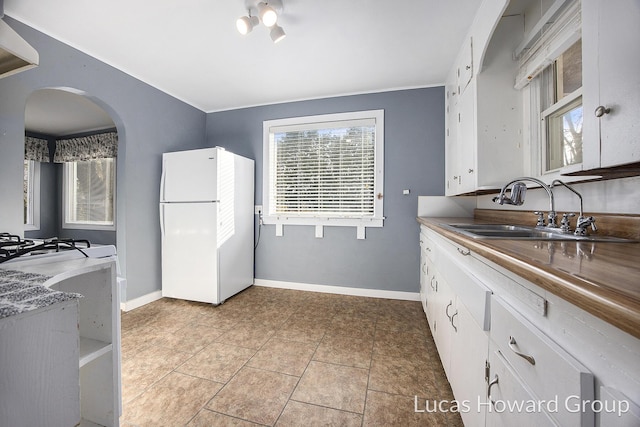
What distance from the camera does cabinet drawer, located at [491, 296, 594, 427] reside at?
453mm

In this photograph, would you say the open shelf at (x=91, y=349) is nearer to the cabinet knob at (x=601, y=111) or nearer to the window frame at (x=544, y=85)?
the cabinet knob at (x=601, y=111)

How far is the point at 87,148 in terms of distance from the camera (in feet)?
13.7

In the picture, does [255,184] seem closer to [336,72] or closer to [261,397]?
[336,72]

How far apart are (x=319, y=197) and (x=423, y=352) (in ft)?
6.61

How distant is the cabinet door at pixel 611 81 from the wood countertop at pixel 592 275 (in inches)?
12.4

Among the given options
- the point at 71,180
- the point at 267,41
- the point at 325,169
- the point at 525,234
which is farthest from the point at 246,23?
the point at 71,180

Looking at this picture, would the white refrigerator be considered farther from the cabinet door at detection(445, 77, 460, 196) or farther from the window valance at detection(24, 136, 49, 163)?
the window valance at detection(24, 136, 49, 163)

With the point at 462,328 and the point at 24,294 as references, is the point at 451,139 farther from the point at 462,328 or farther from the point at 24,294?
the point at 24,294

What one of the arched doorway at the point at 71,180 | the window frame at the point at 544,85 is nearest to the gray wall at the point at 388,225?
the window frame at the point at 544,85

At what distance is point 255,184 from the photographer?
134 inches

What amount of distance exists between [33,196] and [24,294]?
227 inches

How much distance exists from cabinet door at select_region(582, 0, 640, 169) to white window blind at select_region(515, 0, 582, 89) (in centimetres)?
59

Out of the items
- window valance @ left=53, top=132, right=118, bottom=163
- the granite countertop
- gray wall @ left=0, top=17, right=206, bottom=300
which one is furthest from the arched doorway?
the granite countertop

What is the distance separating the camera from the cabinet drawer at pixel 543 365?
45cm
